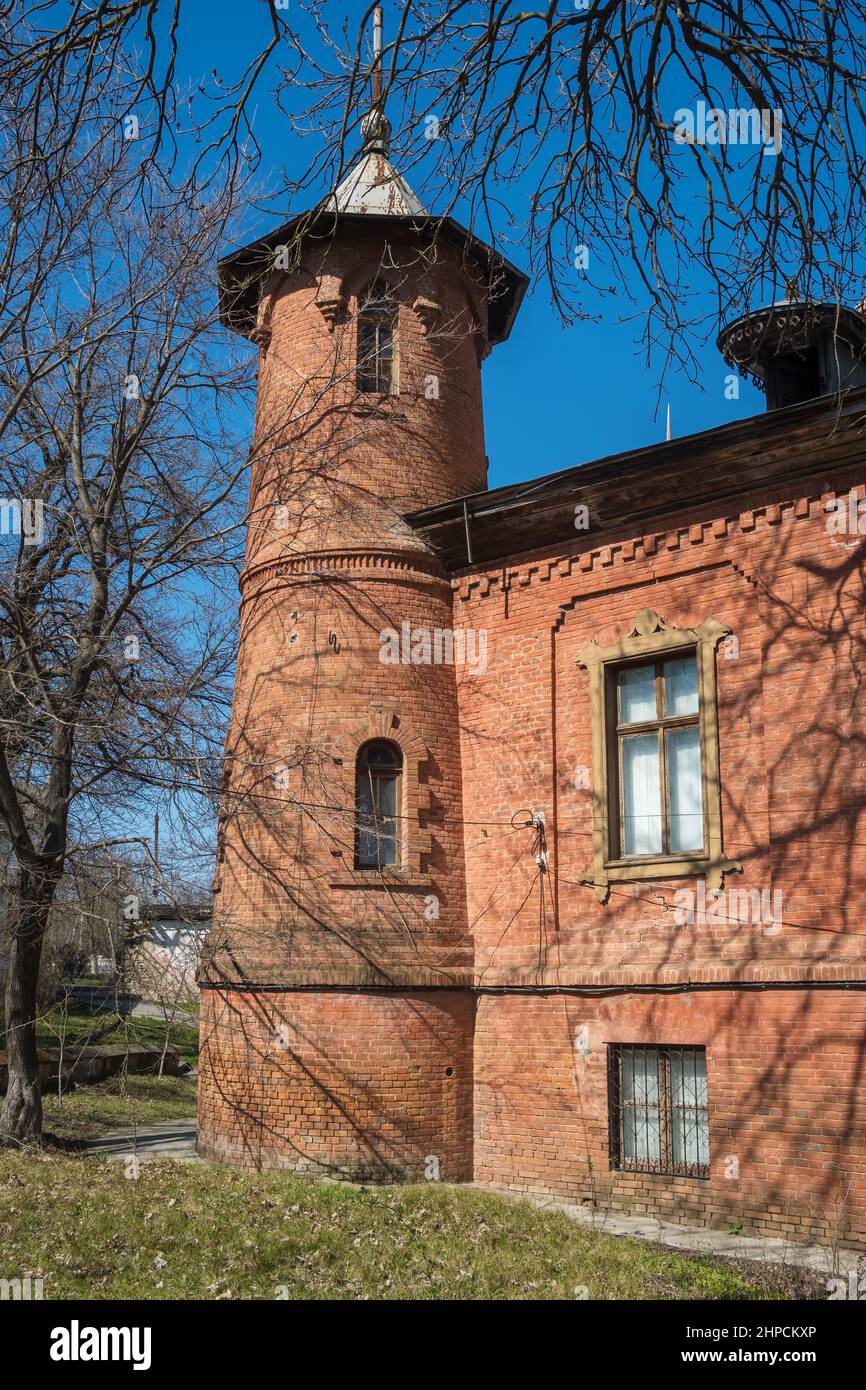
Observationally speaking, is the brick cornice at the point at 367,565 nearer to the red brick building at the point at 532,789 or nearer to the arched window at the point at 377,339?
the red brick building at the point at 532,789

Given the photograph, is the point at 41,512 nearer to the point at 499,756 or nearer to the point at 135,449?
the point at 135,449

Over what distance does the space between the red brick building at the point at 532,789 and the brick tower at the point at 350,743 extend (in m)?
0.04

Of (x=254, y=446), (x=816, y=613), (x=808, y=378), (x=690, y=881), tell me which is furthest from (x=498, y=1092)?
(x=808, y=378)

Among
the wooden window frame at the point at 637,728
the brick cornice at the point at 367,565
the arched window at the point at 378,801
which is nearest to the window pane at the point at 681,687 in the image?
the wooden window frame at the point at 637,728

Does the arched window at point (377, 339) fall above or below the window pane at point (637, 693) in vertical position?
above

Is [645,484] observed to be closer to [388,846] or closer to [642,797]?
[642,797]

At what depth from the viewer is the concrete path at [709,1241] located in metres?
8.53

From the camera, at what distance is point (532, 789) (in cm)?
1205

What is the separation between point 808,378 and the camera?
13.6 metres

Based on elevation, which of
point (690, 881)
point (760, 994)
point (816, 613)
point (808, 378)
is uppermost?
point (808, 378)

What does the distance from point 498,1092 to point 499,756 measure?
3366mm

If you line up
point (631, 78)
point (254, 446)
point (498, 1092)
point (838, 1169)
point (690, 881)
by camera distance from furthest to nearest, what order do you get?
point (254, 446)
point (498, 1092)
point (690, 881)
point (838, 1169)
point (631, 78)

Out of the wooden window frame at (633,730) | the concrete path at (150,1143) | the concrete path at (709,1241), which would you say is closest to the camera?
the concrete path at (709,1241)

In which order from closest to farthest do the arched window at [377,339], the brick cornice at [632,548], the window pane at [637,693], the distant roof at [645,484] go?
the distant roof at [645,484] < the brick cornice at [632,548] < the window pane at [637,693] < the arched window at [377,339]
